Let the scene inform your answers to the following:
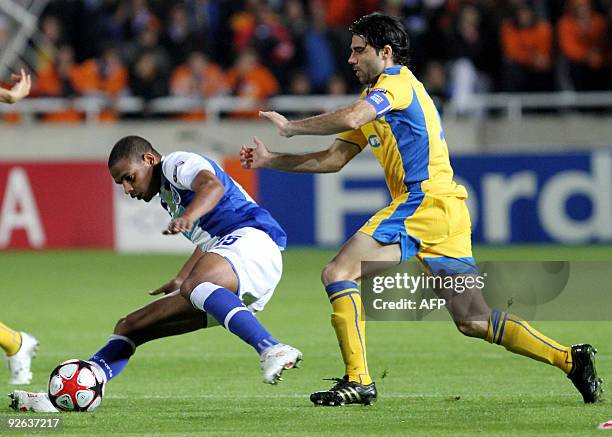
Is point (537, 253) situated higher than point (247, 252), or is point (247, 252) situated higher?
point (247, 252)

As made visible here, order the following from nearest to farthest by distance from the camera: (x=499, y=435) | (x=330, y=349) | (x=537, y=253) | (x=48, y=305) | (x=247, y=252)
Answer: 1. (x=499, y=435)
2. (x=247, y=252)
3. (x=330, y=349)
4. (x=48, y=305)
5. (x=537, y=253)

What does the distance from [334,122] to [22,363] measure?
2.77 metres

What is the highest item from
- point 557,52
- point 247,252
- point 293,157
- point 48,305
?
point 557,52

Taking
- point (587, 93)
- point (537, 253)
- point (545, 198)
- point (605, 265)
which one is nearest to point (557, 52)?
point (587, 93)

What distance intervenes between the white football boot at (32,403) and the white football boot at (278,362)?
4.67 feet

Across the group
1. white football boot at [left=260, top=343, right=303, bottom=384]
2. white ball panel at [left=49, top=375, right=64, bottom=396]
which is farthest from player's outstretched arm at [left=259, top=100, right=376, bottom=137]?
white ball panel at [left=49, top=375, right=64, bottom=396]

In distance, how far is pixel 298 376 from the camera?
8.55 meters

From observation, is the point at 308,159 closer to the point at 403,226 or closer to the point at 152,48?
the point at 403,226

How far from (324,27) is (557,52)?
11.2 ft

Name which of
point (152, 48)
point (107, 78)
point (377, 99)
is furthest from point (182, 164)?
point (107, 78)

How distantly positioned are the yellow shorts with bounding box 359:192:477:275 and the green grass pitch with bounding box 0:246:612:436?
0.79m

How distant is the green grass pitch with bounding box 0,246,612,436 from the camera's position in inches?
256

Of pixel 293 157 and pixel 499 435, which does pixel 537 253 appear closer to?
pixel 293 157

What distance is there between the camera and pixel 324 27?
63.4 feet
